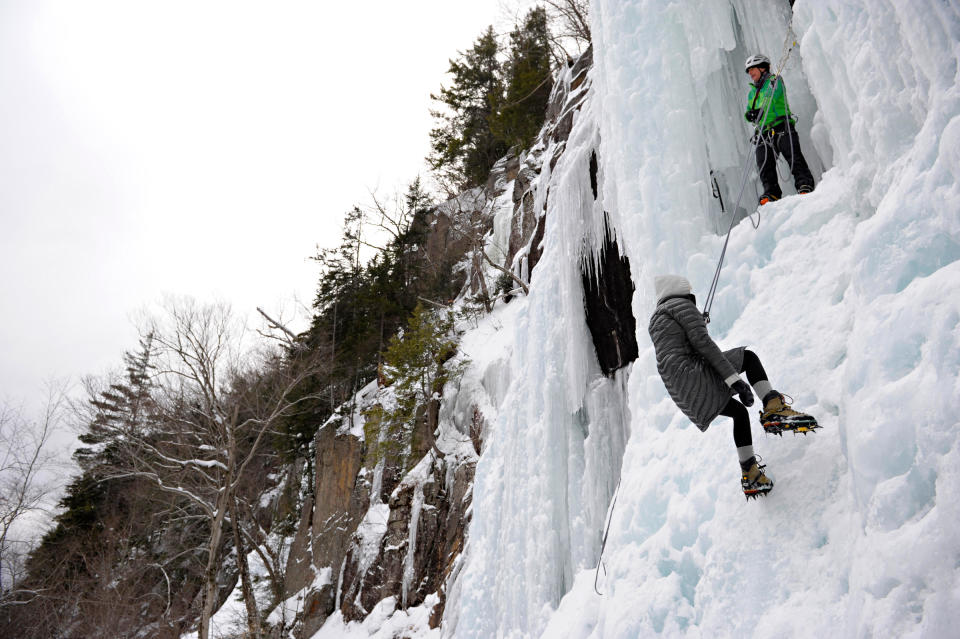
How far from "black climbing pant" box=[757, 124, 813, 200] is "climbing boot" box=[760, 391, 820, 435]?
2.06 meters

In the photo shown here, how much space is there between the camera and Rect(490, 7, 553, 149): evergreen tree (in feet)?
52.4

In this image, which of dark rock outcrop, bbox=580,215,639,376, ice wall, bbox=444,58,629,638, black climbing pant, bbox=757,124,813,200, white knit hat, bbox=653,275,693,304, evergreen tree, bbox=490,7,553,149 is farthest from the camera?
evergreen tree, bbox=490,7,553,149

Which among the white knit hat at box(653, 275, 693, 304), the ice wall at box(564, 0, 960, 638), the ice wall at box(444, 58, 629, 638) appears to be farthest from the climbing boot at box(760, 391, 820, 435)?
the ice wall at box(444, 58, 629, 638)

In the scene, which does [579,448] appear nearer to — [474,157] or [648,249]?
[648,249]

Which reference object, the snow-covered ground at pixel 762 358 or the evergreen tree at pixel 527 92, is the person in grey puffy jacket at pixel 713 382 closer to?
the snow-covered ground at pixel 762 358

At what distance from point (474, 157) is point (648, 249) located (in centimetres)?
1630

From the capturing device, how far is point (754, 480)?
82.7 inches

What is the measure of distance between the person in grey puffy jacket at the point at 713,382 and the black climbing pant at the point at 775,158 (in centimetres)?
180

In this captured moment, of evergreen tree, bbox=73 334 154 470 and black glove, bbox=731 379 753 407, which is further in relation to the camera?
Answer: evergreen tree, bbox=73 334 154 470

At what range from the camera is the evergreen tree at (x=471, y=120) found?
62.2 ft

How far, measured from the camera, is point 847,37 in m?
2.47

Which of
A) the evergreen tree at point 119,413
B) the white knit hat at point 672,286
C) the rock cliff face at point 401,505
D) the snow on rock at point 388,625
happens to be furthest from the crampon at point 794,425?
the evergreen tree at point 119,413

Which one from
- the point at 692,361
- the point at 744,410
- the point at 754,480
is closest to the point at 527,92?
the point at 692,361

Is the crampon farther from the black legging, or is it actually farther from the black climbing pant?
the black climbing pant
